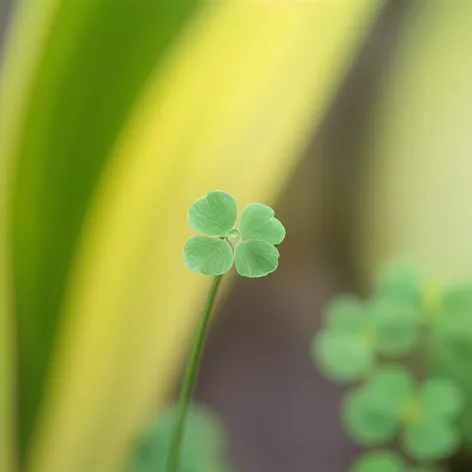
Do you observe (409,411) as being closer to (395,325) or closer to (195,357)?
(395,325)

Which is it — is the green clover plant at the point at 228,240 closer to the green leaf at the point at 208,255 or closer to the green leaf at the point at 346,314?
the green leaf at the point at 208,255

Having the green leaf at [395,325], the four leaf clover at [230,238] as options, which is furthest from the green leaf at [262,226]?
the green leaf at [395,325]

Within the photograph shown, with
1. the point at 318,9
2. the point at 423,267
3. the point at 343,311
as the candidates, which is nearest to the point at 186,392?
the point at 343,311

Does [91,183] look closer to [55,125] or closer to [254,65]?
[55,125]

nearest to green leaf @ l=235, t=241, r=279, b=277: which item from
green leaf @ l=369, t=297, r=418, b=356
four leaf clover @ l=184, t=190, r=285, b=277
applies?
four leaf clover @ l=184, t=190, r=285, b=277

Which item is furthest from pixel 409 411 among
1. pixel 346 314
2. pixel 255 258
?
pixel 255 258

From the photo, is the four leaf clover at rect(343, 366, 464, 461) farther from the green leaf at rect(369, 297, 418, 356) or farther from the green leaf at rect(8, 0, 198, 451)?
the green leaf at rect(8, 0, 198, 451)
